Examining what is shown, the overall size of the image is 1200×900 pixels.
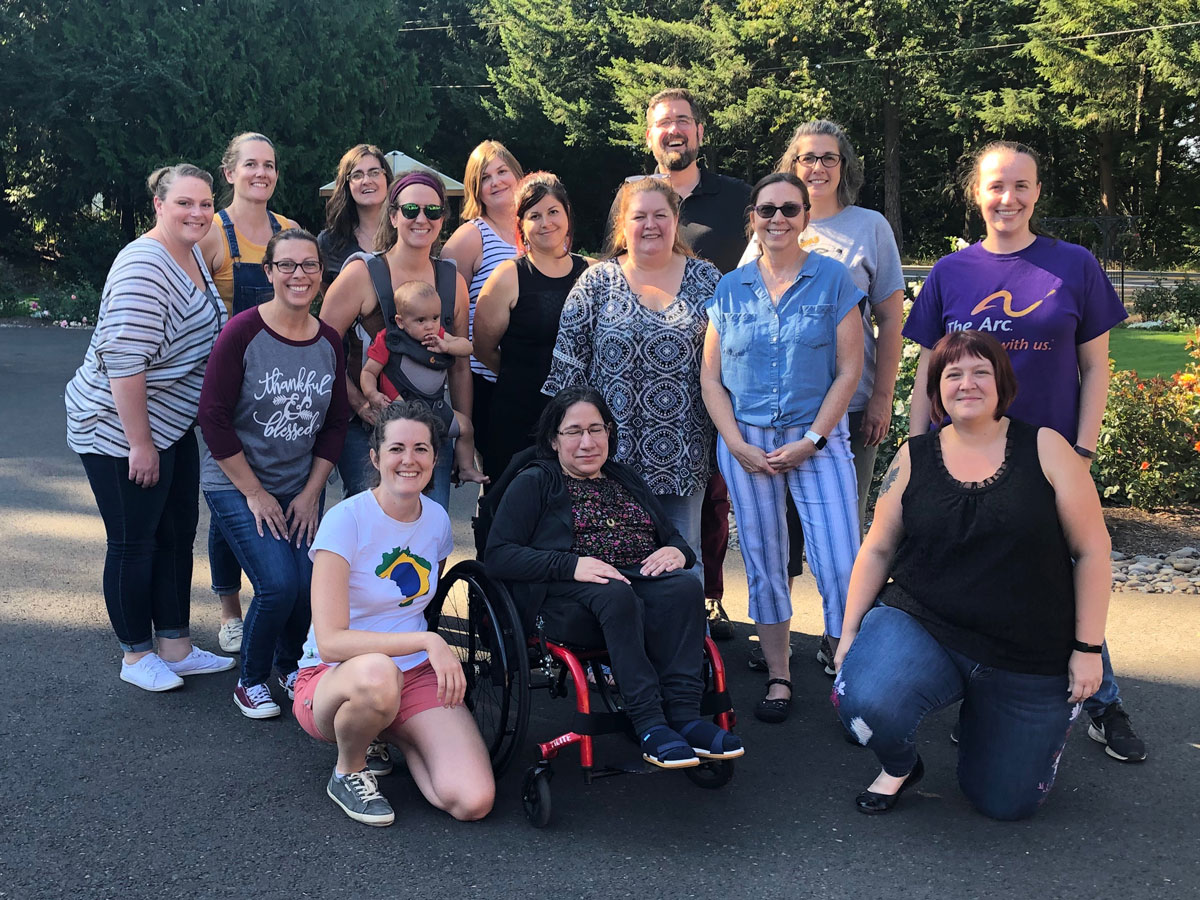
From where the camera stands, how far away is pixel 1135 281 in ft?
79.9

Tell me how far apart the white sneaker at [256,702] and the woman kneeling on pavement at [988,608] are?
77.3 inches

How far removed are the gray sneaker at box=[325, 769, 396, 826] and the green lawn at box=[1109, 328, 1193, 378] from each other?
8.80 metres

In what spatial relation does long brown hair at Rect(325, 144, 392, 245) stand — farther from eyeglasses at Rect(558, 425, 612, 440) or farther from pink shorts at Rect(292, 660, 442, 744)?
pink shorts at Rect(292, 660, 442, 744)

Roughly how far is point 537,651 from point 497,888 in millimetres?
838

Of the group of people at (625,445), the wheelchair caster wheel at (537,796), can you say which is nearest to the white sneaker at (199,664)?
the group of people at (625,445)

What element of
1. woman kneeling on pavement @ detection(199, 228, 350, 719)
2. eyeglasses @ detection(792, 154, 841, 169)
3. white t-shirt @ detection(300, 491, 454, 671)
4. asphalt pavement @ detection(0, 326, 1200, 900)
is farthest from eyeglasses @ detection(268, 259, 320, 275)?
eyeglasses @ detection(792, 154, 841, 169)

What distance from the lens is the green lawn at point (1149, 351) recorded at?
11273 millimetres

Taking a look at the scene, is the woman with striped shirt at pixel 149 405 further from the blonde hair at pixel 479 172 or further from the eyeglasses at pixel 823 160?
the eyeglasses at pixel 823 160

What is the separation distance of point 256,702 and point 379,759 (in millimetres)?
651

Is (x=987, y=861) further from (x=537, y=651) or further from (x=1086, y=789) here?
(x=537, y=651)

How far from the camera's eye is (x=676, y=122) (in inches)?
191

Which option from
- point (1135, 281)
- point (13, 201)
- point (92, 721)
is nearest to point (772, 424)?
point (92, 721)

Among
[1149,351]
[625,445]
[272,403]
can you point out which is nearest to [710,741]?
[625,445]

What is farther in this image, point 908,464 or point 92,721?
point 92,721
